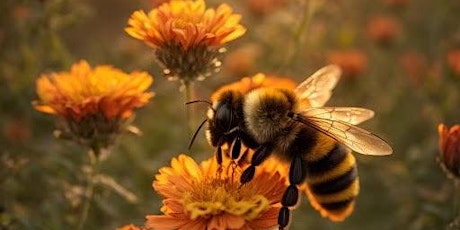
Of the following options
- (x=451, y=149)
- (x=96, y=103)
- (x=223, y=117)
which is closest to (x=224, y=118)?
(x=223, y=117)

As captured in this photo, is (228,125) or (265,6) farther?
(265,6)

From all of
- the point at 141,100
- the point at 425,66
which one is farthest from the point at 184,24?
the point at 425,66

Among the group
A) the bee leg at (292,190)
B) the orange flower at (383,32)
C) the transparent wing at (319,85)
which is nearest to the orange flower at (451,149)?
the transparent wing at (319,85)

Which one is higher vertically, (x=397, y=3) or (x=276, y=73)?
(x=397, y=3)

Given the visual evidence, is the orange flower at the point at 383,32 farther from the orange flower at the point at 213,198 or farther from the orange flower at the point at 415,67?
the orange flower at the point at 213,198

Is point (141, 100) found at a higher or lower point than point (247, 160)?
higher

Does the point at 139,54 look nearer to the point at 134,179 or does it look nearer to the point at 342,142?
the point at 134,179

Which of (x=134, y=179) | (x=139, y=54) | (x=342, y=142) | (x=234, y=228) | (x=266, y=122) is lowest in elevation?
(x=234, y=228)

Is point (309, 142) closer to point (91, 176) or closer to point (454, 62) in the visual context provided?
point (91, 176)
